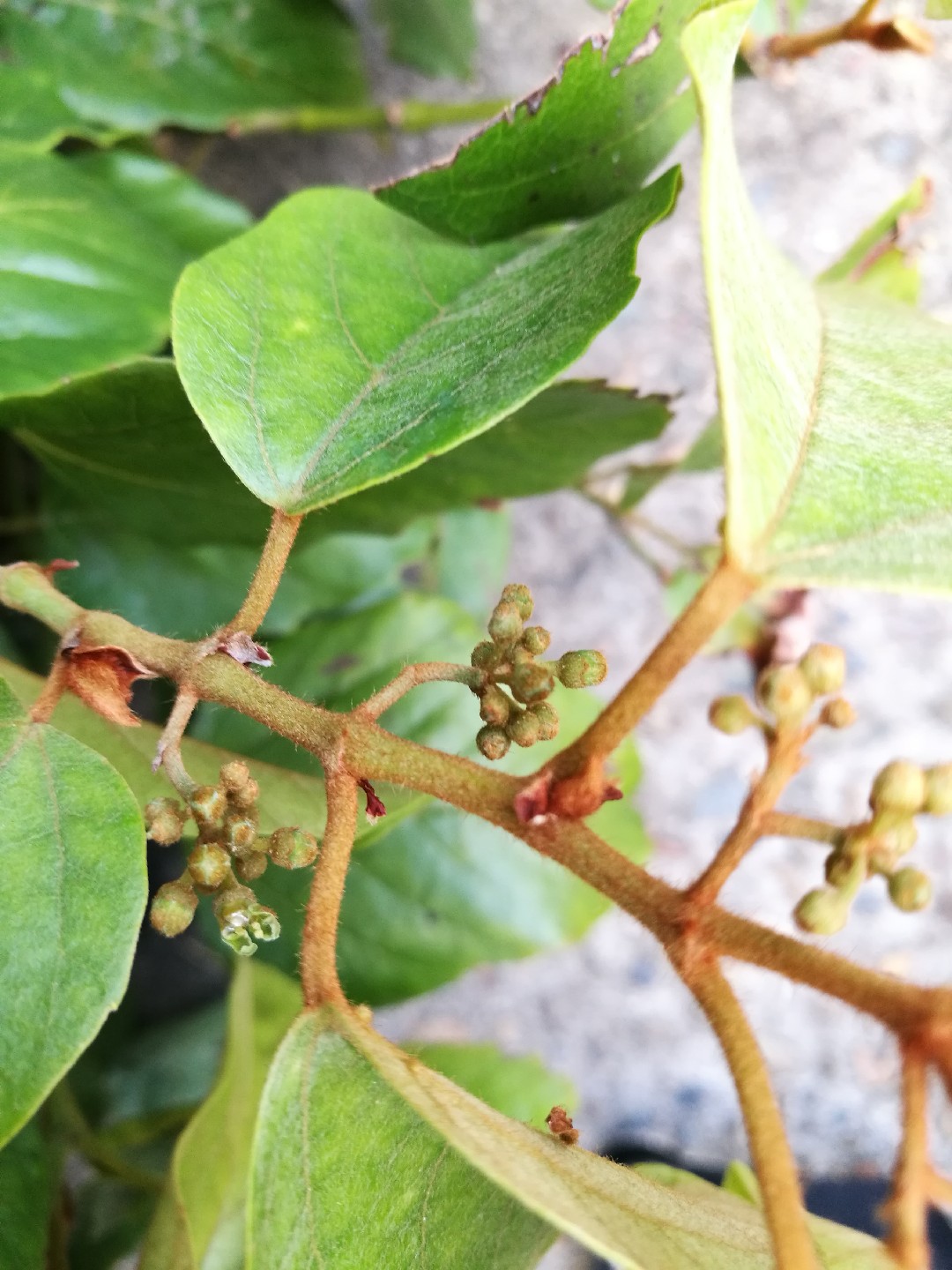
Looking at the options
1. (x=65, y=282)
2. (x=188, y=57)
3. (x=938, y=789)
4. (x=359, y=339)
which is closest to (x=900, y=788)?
(x=938, y=789)

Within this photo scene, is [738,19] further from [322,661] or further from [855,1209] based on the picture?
[855,1209]

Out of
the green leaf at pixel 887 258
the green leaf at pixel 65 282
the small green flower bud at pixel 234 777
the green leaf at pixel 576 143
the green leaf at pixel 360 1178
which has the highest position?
the green leaf at pixel 887 258

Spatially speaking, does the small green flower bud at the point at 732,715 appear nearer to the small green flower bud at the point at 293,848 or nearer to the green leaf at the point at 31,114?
the small green flower bud at the point at 293,848

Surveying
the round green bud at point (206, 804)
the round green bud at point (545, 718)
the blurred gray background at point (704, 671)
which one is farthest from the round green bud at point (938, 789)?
the blurred gray background at point (704, 671)

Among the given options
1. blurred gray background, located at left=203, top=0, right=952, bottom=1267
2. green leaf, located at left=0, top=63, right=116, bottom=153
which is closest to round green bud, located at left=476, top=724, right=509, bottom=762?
green leaf, located at left=0, top=63, right=116, bottom=153

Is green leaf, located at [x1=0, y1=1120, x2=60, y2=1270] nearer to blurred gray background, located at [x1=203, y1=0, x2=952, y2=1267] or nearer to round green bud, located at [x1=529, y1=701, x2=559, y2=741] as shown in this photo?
round green bud, located at [x1=529, y1=701, x2=559, y2=741]

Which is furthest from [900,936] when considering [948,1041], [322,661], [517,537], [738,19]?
[738,19]
